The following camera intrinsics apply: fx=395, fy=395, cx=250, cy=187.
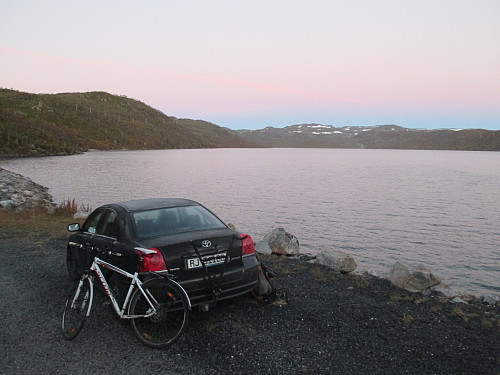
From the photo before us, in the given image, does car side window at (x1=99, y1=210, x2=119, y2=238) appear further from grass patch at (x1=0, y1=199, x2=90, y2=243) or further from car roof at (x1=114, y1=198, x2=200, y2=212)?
grass patch at (x1=0, y1=199, x2=90, y2=243)

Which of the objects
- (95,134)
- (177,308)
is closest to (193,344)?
(177,308)

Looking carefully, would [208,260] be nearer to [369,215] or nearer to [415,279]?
[415,279]

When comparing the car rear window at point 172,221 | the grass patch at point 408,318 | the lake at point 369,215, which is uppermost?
the car rear window at point 172,221

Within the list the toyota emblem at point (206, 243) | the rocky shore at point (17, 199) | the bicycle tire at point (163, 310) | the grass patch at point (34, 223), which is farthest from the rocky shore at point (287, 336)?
the rocky shore at point (17, 199)

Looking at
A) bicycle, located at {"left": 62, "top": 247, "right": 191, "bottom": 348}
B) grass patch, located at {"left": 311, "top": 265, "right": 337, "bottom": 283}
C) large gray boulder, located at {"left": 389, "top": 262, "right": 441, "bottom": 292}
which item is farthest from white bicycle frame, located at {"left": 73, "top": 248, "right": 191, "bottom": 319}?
large gray boulder, located at {"left": 389, "top": 262, "right": 441, "bottom": 292}

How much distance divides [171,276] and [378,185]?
35.7m

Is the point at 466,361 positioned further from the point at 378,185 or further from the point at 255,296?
the point at 378,185

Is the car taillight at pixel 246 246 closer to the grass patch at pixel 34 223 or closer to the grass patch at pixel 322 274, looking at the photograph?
the grass patch at pixel 322 274

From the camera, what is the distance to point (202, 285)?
5.55 m

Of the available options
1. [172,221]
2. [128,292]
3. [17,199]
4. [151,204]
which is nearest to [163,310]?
[128,292]

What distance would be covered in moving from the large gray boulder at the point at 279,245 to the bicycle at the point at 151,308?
6.29 meters

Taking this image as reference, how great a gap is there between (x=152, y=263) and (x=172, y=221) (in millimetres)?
1090

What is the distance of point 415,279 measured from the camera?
8.13 metres

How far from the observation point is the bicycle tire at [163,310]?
5133 millimetres
